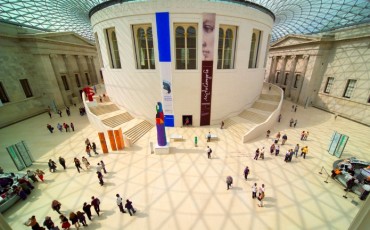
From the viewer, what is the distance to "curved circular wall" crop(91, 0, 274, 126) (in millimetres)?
15953

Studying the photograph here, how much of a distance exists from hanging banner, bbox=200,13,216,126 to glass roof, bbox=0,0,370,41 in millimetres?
15940

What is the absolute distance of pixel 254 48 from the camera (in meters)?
20.9

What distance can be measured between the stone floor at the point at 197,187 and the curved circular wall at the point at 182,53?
182 inches

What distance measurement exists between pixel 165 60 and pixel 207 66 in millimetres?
4606

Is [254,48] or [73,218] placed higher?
[254,48]

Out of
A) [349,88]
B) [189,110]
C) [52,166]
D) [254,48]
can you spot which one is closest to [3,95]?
[52,166]

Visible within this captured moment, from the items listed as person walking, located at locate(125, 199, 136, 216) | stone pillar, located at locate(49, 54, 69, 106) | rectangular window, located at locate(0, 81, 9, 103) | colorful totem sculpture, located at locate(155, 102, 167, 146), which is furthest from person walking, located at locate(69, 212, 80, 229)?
stone pillar, located at locate(49, 54, 69, 106)

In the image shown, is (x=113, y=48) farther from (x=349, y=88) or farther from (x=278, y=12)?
(x=349, y=88)

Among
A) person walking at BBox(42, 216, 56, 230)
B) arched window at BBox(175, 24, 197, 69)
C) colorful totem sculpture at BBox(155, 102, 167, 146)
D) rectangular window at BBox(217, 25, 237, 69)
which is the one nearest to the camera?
person walking at BBox(42, 216, 56, 230)

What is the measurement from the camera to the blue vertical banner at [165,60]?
51.5 feet

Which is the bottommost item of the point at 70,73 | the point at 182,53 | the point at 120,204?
the point at 120,204

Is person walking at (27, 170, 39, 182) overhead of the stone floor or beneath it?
overhead

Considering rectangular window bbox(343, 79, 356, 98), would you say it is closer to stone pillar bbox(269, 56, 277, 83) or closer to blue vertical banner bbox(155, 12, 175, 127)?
stone pillar bbox(269, 56, 277, 83)

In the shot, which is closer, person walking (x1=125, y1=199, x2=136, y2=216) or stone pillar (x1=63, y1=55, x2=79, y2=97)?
person walking (x1=125, y1=199, x2=136, y2=216)
